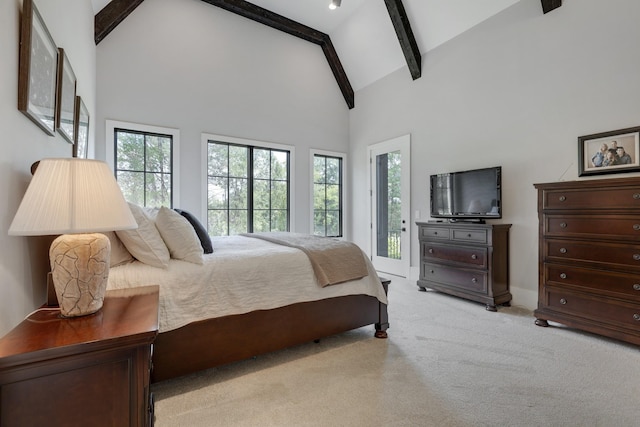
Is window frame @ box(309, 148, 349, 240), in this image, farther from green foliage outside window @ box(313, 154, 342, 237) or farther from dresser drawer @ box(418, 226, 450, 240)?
dresser drawer @ box(418, 226, 450, 240)

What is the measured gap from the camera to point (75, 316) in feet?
3.66

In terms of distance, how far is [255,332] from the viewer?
2061mm

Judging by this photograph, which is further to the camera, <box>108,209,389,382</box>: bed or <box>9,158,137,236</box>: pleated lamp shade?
<box>108,209,389,382</box>: bed

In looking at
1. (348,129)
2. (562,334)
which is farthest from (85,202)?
(348,129)

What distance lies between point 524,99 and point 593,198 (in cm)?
146

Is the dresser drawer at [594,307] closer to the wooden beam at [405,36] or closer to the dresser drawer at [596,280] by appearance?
the dresser drawer at [596,280]

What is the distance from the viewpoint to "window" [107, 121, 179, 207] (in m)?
3.84

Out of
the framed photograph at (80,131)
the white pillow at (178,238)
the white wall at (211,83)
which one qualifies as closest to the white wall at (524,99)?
the white wall at (211,83)

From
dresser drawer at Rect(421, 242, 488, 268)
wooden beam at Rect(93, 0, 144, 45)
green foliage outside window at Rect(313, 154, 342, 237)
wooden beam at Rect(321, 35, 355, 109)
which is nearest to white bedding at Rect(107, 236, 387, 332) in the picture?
dresser drawer at Rect(421, 242, 488, 268)

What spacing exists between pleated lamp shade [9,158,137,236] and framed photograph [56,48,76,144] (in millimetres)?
956

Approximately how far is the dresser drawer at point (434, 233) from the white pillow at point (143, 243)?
126 inches

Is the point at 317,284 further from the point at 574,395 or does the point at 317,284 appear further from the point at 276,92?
the point at 276,92

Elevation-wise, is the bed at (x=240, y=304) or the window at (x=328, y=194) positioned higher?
the window at (x=328, y=194)

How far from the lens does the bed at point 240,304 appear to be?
1751 mm
